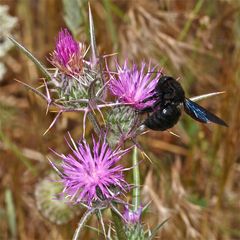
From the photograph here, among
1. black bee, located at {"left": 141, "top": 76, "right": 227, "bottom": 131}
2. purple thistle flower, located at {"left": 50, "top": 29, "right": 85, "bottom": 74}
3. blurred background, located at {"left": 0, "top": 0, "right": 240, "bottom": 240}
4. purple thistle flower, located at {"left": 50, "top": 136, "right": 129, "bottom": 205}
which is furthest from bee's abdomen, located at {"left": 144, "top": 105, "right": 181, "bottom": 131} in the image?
blurred background, located at {"left": 0, "top": 0, "right": 240, "bottom": 240}

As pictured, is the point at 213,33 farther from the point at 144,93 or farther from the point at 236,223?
the point at 144,93

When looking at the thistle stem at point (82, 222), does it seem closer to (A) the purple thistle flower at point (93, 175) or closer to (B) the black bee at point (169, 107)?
(A) the purple thistle flower at point (93, 175)

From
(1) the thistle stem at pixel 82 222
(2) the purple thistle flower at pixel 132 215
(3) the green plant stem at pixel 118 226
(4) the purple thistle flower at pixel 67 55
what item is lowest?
(1) the thistle stem at pixel 82 222

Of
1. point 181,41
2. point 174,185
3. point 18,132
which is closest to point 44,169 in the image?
point 18,132

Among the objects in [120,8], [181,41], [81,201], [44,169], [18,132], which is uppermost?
[120,8]

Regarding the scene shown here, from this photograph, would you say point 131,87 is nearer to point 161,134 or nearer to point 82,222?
point 82,222

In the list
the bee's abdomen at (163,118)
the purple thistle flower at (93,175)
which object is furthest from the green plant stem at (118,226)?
the bee's abdomen at (163,118)

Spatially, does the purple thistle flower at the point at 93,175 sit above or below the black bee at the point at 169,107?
below

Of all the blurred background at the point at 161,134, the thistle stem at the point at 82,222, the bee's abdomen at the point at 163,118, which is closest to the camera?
the thistle stem at the point at 82,222
